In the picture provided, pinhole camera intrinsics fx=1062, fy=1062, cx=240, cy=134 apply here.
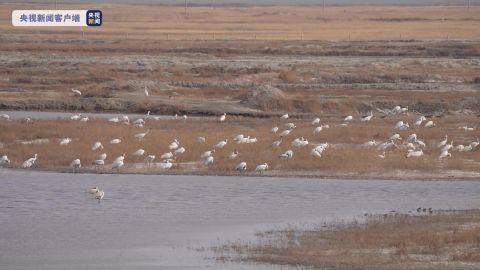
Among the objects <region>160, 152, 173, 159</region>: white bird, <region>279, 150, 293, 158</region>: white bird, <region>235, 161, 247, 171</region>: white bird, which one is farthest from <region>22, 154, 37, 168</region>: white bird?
<region>279, 150, 293, 158</region>: white bird

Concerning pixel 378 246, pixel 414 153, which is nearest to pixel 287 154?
pixel 414 153

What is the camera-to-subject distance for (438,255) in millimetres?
17203

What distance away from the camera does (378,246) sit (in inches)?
705

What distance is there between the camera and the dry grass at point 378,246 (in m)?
16.6

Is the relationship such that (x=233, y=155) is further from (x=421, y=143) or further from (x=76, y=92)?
(x=76, y=92)

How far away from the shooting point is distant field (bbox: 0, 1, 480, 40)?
103688 mm

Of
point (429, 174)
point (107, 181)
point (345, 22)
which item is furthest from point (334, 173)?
point (345, 22)

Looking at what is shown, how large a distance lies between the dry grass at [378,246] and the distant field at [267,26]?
7912 cm

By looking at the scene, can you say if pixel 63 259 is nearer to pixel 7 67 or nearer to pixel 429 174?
pixel 429 174

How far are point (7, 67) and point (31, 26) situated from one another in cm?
6653

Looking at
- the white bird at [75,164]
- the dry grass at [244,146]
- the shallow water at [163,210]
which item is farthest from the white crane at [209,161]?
the white bird at [75,164]

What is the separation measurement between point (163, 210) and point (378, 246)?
20.9 feet

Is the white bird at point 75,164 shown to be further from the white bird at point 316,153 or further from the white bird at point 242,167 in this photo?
the white bird at point 316,153

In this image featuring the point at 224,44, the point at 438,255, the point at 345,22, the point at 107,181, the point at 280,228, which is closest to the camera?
the point at 438,255
